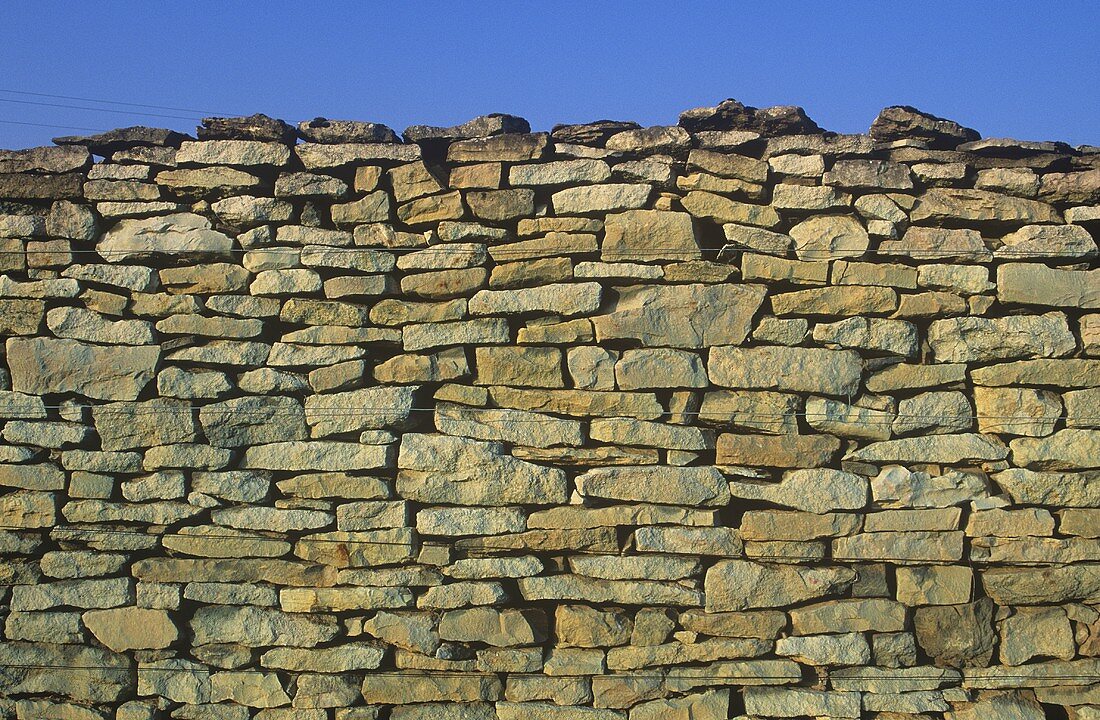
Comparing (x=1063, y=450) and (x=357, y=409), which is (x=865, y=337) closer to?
(x=1063, y=450)

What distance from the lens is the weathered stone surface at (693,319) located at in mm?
3484

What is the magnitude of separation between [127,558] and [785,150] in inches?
120

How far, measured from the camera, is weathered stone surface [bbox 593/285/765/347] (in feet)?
11.4

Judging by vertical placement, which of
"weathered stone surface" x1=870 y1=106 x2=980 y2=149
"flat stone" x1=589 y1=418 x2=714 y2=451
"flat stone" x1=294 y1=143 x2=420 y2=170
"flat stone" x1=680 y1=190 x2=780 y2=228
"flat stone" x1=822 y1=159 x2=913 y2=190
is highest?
"weathered stone surface" x1=870 y1=106 x2=980 y2=149

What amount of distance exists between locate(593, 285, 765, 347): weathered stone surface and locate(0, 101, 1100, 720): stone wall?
1cm

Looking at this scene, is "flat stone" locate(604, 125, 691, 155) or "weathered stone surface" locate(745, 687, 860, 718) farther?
A: "flat stone" locate(604, 125, 691, 155)

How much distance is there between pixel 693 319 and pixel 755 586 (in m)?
1.05

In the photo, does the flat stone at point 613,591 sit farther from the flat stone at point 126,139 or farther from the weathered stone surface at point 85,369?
the flat stone at point 126,139

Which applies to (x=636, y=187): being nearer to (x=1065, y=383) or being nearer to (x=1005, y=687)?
(x=1065, y=383)

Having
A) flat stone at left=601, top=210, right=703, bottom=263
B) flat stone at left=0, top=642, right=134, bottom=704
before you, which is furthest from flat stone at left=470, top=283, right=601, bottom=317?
flat stone at left=0, top=642, right=134, bottom=704

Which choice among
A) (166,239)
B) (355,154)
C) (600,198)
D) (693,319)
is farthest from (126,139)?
(693,319)

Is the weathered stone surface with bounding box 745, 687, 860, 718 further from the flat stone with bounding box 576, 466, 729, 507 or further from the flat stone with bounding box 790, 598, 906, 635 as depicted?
the flat stone with bounding box 576, 466, 729, 507

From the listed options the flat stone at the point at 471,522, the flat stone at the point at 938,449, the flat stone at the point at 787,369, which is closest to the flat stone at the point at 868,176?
the flat stone at the point at 787,369

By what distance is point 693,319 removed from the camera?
11.5 feet
